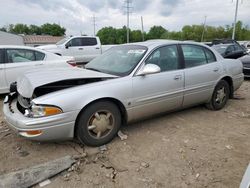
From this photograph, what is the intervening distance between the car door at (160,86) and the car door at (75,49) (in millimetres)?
9842

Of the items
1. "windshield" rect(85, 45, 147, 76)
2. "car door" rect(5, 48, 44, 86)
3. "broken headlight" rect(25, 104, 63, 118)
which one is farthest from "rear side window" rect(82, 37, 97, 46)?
"broken headlight" rect(25, 104, 63, 118)

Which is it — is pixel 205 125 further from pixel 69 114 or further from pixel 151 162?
pixel 69 114

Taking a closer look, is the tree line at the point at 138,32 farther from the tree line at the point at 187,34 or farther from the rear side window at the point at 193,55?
the rear side window at the point at 193,55

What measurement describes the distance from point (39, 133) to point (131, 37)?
70651 millimetres

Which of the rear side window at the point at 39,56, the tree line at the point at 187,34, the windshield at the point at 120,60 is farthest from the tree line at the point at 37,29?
the windshield at the point at 120,60

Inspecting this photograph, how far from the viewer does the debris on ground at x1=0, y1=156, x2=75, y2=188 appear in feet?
7.89

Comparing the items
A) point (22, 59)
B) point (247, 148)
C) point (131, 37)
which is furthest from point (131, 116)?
point (131, 37)

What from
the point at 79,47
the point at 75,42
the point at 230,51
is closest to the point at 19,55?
the point at 79,47

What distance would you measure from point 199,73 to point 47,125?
112 inches

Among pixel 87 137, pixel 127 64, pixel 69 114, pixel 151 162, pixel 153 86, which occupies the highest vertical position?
pixel 127 64

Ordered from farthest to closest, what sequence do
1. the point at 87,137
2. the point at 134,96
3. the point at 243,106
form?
the point at 243,106
the point at 134,96
the point at 87,137

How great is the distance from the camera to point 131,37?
70.9 m

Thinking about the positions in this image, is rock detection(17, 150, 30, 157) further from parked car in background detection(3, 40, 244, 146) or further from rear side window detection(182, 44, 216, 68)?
rear side window detection(182, 44, 216, 68)

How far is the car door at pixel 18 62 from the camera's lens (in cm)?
560
